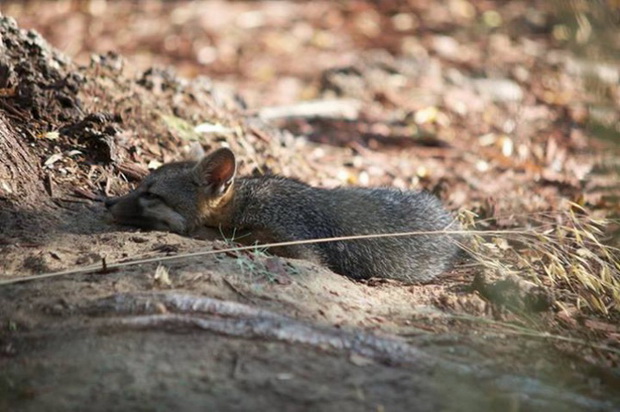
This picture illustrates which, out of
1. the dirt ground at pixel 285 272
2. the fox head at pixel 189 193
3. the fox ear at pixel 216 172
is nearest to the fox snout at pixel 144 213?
the fox head at pixel 189 193

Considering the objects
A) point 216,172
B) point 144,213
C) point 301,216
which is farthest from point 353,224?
point 144,213

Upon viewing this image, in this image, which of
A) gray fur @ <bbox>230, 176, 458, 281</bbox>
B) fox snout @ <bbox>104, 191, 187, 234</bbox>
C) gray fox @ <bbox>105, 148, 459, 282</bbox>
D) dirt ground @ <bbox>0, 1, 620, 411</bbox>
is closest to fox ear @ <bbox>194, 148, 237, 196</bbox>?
gray fox @ <bbox>105, 148, 459, 282</bbox>

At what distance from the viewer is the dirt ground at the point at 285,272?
4.36 meters

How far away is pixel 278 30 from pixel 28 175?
997 centimetres

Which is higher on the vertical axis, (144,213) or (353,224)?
(144,213)

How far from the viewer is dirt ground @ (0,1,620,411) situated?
171 inches

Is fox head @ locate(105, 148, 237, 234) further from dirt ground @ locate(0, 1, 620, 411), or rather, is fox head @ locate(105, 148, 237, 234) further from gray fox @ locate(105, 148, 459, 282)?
dirt ground @ locate(0, 1, 620, 411)

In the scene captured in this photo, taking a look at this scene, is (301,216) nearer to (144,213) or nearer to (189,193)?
(189,193)

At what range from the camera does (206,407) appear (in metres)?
4.08

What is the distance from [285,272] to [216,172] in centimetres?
150

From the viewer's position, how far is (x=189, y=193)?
270 inches

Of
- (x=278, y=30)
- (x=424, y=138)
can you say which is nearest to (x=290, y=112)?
(x=424, y=138)

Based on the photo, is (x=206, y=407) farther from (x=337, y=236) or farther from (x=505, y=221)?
(x=505, y=221)

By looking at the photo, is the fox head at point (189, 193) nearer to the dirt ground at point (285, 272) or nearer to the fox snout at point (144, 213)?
the fox snout at point (144, 213)
